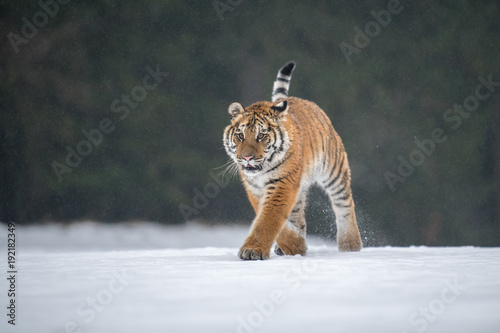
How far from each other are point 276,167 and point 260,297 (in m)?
2.01

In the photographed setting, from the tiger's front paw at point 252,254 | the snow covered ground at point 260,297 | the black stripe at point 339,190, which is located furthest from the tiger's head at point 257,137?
the black stripe at point 339,190

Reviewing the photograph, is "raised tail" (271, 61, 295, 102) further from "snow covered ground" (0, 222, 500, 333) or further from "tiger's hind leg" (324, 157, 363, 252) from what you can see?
"snow covered ground" (0, 222, 500, 333)

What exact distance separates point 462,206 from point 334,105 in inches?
98.8

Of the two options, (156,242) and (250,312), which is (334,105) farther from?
(250,312)

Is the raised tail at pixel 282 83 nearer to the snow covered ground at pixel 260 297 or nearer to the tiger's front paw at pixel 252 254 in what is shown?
the tiger's front paw at pixel 252 254

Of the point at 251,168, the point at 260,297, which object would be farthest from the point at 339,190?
the point at 260,297

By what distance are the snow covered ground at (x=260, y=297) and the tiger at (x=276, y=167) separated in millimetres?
485

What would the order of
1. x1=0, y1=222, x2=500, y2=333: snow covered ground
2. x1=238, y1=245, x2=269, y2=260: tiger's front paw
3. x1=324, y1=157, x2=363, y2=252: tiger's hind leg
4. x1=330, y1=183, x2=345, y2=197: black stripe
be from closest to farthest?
x1=0, y1=222, x2=500, y2=333: snow covered ground < x1=238, y1=245, x2=269, y2=260: tiger's front paw < x1=324, y1=157, x2=363, y2=252: tiger's hind leg < x1=330, y1=183, x2=345, y2=197: black stripe

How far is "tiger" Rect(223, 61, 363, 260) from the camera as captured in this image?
414cm

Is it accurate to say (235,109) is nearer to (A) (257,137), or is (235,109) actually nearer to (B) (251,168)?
(A) (257,137)

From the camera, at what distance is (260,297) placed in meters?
2.48

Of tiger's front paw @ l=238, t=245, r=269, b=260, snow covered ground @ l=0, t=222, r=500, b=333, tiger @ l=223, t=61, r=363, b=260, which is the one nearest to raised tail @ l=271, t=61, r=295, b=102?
tiger @ l=223, t=61, r=363, b=260

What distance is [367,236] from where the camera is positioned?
6.33m

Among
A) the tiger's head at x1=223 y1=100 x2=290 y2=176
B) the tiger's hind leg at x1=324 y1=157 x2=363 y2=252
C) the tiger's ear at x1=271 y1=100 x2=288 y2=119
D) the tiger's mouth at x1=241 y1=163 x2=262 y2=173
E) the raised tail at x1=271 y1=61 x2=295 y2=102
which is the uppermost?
the raised tail at x1=271 y1=61 x2=295 y2=102
